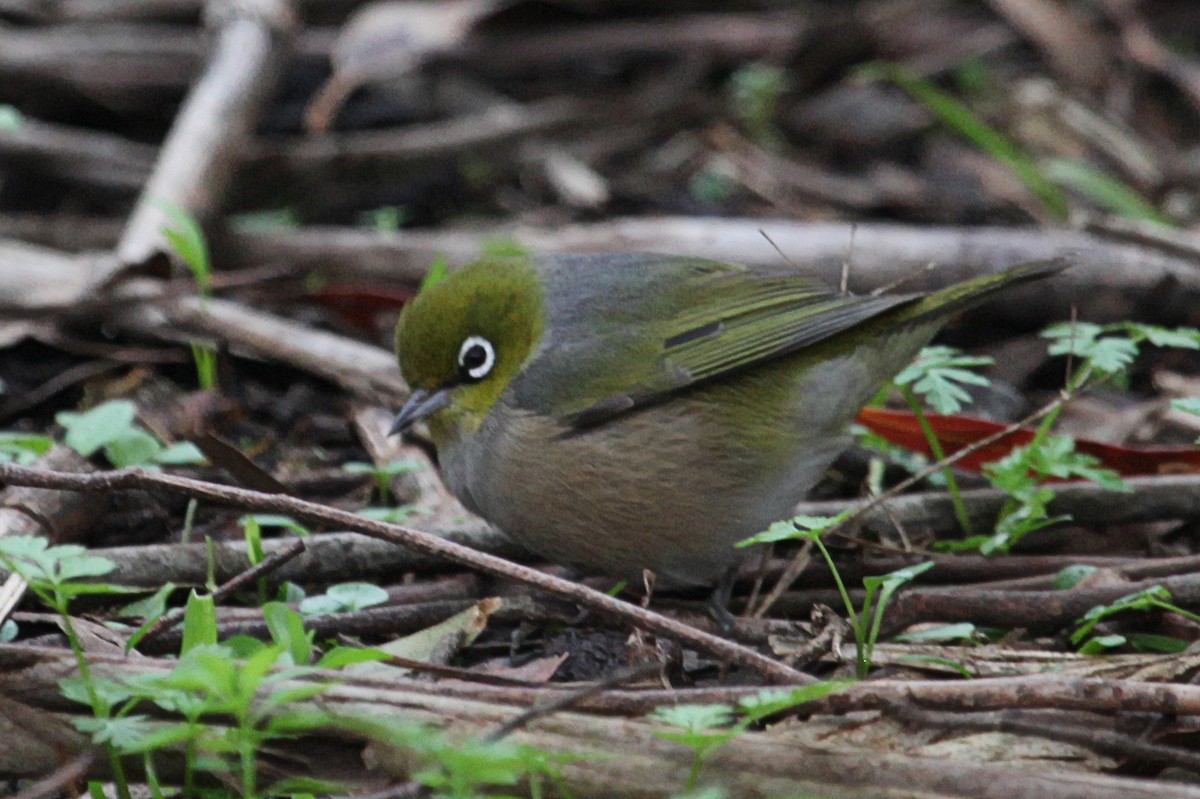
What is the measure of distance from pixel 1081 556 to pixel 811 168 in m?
4.35

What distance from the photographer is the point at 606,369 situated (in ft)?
14.6

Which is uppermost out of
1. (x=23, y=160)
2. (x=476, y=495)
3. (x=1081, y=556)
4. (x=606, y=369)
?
(x=23, y=160)

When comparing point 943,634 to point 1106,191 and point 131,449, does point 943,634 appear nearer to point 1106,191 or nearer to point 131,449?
point 131,449

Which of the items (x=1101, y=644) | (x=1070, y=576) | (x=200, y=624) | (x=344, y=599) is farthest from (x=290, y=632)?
(x=1070, y=576)

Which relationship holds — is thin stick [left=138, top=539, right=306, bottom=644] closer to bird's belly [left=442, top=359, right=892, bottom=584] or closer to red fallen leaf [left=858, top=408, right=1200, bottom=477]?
bird's belly [left=442, top=359, right=892, bottom=584]

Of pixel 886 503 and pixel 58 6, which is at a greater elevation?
pixel 58 6

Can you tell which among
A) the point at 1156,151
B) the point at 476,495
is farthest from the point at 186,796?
the point at 1156,151

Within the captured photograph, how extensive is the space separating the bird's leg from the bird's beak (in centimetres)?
103

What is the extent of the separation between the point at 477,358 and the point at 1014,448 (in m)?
1.76

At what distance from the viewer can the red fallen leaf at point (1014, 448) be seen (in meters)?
4.68

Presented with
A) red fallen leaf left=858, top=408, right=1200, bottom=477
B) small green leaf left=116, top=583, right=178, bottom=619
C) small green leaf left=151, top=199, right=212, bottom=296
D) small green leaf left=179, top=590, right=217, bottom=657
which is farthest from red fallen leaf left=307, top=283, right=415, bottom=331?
small green leaf left=179, top=590, right=217, bottom=657

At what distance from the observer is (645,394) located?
4383 millimetres

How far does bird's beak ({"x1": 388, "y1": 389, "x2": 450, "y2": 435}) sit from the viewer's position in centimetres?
452

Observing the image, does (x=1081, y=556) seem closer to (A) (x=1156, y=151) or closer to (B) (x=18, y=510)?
(B) (x=18, y=510)
